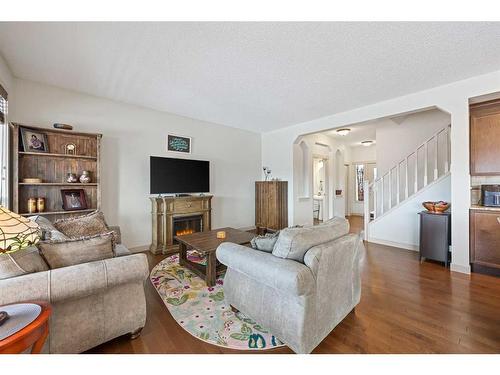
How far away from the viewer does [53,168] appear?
121 inches

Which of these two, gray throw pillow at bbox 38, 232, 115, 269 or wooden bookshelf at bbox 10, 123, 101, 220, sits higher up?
wooden bookshelf at bbox 10, 123, 101, 220

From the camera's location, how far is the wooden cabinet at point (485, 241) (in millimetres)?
2672

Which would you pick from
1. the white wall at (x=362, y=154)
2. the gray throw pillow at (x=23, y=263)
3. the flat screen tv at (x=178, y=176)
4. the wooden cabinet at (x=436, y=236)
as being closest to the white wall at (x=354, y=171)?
the white wall at (x=362, y=154)

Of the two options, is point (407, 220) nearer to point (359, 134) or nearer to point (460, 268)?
point (460, 268)

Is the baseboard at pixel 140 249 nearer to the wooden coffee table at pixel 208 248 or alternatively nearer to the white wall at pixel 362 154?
the wooden coffee table at pixel 208 248

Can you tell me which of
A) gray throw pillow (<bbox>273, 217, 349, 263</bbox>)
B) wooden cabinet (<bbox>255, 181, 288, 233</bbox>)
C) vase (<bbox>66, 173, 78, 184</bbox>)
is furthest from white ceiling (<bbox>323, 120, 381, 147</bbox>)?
vase (<bbox>66, 173, 78, 184</bbox>)

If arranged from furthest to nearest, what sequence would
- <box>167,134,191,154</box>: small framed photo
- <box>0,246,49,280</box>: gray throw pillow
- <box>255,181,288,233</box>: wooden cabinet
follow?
<box>255,181,288,233</box>: wooden cabinet → <box>167,134,191,154</box>: small framed photo → <box>0,246,49,280</box>: gray throw pillow

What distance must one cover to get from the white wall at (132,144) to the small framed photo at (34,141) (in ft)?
0.99

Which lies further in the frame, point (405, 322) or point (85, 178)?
point (85, 178)

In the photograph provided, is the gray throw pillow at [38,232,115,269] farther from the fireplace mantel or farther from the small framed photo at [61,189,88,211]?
the fireplace mantel

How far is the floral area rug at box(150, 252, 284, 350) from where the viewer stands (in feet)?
5.39

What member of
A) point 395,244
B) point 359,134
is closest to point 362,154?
point 359,134

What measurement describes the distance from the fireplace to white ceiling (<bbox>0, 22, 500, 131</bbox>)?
2063mm

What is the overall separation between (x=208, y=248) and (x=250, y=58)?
215cm
